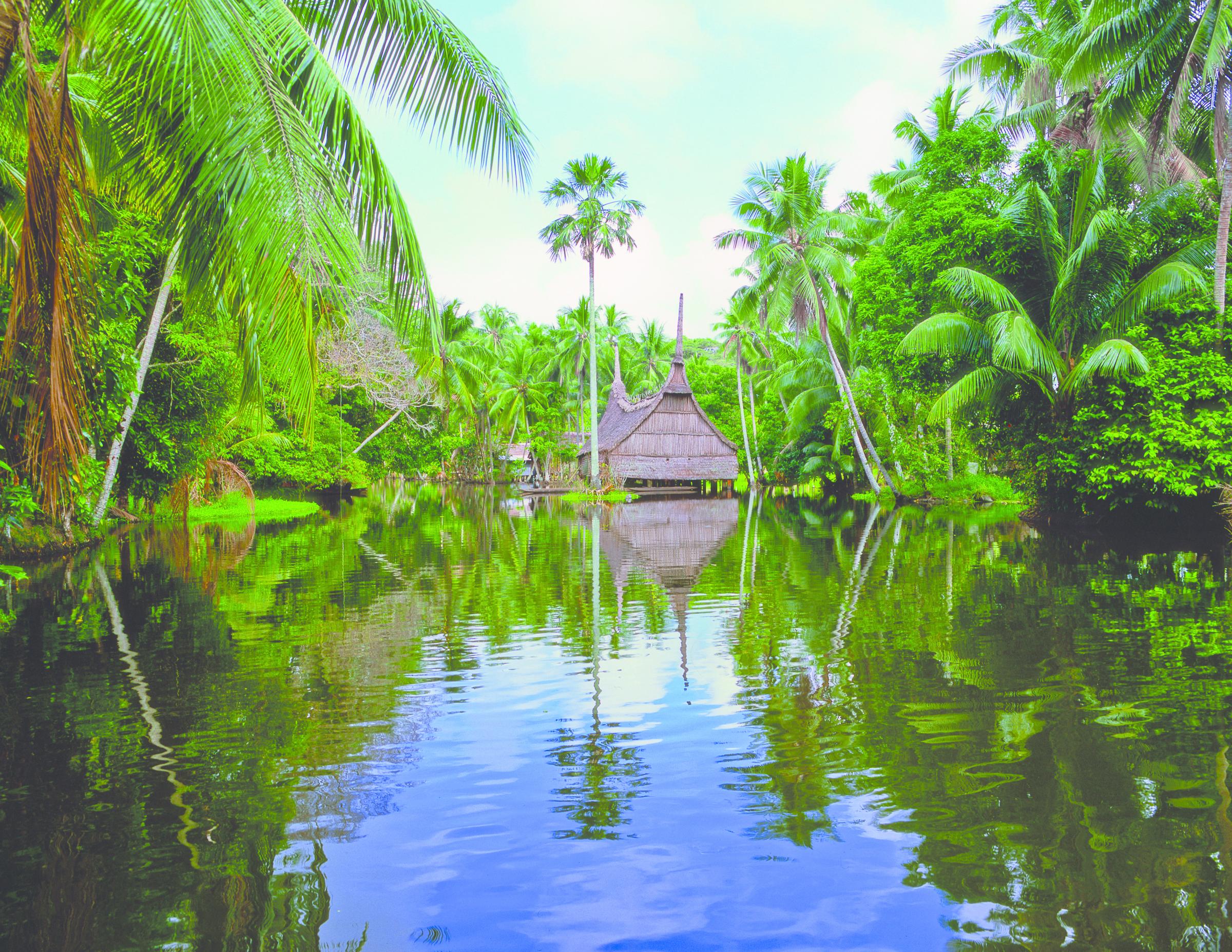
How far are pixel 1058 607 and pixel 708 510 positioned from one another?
1924 centimetres

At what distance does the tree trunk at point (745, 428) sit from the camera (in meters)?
38.8

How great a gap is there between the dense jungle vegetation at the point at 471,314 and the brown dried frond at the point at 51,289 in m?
0.02

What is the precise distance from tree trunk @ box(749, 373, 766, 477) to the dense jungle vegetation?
0.93ft

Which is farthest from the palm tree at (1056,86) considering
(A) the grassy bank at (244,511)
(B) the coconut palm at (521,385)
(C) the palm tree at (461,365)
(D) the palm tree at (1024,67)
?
(B) the coconut palm at (521,385)

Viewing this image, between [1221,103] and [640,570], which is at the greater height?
[1221,103]

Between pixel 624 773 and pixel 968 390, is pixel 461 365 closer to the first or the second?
pixel 968 390

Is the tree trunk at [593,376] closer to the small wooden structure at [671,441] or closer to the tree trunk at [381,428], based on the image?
the small wooden structure at [671,441]

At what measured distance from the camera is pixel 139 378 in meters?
15.3

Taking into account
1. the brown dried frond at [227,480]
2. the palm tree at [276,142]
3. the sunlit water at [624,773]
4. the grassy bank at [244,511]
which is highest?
the palm tree at [276,142]

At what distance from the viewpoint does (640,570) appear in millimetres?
12453

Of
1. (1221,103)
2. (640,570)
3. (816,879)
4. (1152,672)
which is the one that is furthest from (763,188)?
(816,879)

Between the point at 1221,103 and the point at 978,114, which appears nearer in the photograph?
the point at 1221,103

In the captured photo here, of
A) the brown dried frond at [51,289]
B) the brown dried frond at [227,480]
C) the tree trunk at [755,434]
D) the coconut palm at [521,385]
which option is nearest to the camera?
the brown dried frond at [51,289]

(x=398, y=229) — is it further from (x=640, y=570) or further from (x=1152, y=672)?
(x=640, y=570)
